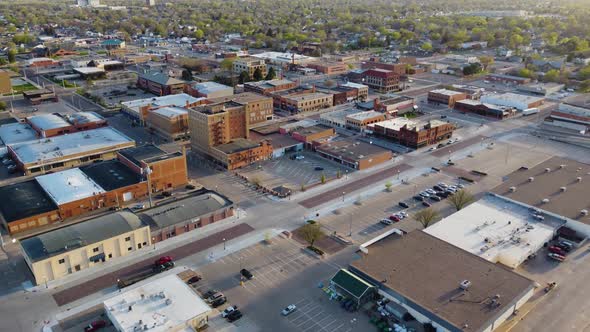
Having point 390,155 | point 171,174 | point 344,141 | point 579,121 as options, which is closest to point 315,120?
point 344,141

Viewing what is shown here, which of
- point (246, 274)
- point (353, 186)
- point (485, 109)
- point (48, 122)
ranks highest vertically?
point (48, 122)

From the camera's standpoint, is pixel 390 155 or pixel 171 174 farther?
pixel 390 155

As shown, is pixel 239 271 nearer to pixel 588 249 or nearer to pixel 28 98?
pixel 588 249

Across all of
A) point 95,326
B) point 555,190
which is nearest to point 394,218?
point 555,190

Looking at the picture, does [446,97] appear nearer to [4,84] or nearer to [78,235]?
[78,235]

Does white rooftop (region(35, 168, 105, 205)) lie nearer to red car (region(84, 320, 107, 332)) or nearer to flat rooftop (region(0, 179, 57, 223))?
flat rooftop (region(0, 179, 57, 223))

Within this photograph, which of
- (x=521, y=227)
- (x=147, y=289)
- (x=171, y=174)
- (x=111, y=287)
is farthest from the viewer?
(x=171, y=174)

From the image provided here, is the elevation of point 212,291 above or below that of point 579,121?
below
